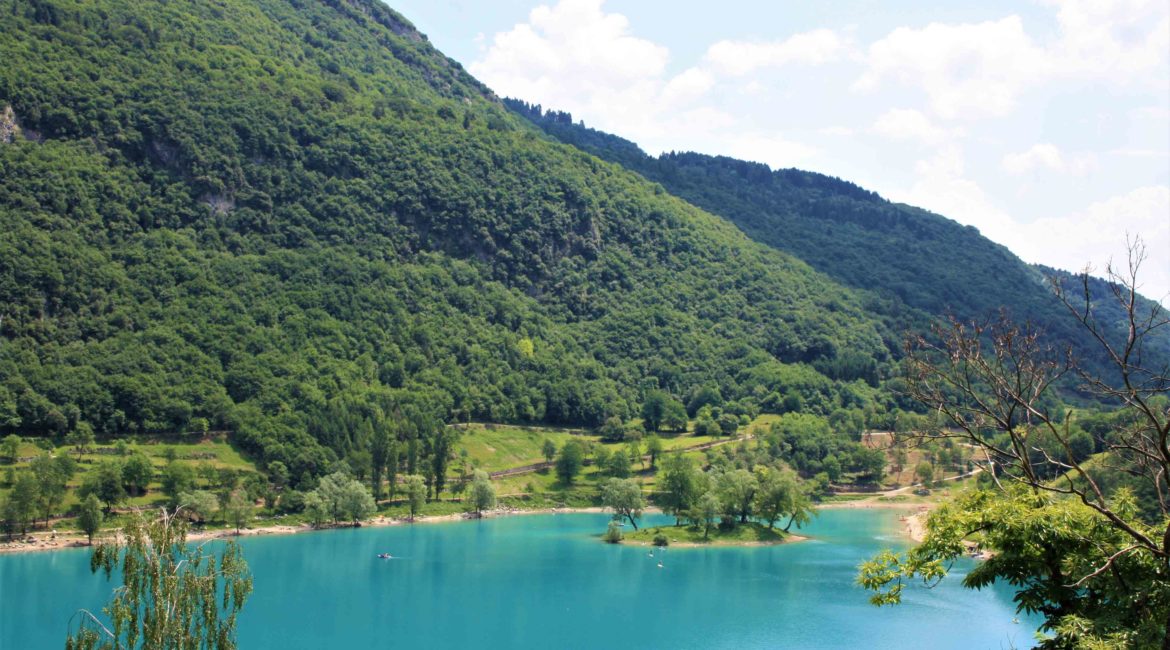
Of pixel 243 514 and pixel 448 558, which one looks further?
pixel 243 514

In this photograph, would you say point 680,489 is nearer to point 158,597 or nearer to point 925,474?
point 925,474

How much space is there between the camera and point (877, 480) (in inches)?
5832

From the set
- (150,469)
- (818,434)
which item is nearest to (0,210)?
(150,469)

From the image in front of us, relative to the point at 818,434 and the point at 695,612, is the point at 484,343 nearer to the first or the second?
the point at 818,434

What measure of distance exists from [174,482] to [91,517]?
12555 millimetres

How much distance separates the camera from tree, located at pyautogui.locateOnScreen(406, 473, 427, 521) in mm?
112250

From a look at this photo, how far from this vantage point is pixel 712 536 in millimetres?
98375

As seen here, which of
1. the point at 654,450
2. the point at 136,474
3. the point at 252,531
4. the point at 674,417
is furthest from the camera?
the point at 674,417

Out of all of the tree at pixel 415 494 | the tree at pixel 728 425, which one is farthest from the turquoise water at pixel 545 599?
the tree at pixel 728 425

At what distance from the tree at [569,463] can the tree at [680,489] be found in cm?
3005

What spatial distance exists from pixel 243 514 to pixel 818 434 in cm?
8938

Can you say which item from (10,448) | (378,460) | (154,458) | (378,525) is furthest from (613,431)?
(10,448)

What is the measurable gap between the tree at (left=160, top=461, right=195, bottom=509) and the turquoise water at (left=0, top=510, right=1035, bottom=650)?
26.7ft

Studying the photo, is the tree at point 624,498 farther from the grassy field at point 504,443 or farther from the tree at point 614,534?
the grassy field at point 504,443
